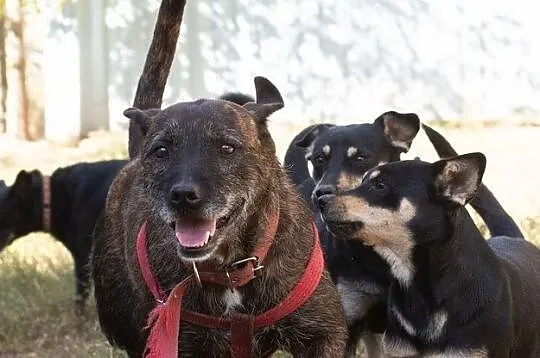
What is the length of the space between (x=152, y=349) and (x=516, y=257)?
2.35 metres

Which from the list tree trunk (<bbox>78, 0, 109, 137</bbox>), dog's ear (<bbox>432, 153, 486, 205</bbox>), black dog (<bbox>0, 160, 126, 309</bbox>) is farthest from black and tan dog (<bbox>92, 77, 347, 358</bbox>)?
tree trunk (<bbox>78, 0, 109, 137</bbox>)

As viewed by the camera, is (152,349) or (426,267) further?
(426,267)

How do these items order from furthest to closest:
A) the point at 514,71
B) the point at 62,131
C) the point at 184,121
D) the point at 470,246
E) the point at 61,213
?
the point at 62,131 < the point at 514,71 < the point at 61,213 < the point at 470,246 < the point at 184,121

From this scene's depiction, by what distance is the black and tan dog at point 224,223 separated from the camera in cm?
468

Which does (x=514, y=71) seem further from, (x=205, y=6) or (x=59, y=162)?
(x=59, y=162)

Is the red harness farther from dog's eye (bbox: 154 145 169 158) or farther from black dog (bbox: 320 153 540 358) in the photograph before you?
black dog (bbox: 320 153 540 358)

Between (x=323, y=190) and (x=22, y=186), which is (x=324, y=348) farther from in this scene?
(x=22, y=186)

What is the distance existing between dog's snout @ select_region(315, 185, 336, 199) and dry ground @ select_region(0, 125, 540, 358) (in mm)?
1530

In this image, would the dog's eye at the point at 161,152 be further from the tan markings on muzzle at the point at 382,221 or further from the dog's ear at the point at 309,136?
the dog's ear at the point at 309,136

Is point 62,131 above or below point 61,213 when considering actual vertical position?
below

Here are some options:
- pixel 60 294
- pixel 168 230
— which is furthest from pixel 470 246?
pixel 60 294

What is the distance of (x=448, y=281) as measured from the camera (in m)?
5.73

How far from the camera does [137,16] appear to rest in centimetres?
1789

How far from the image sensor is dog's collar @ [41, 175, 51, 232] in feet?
31.0
